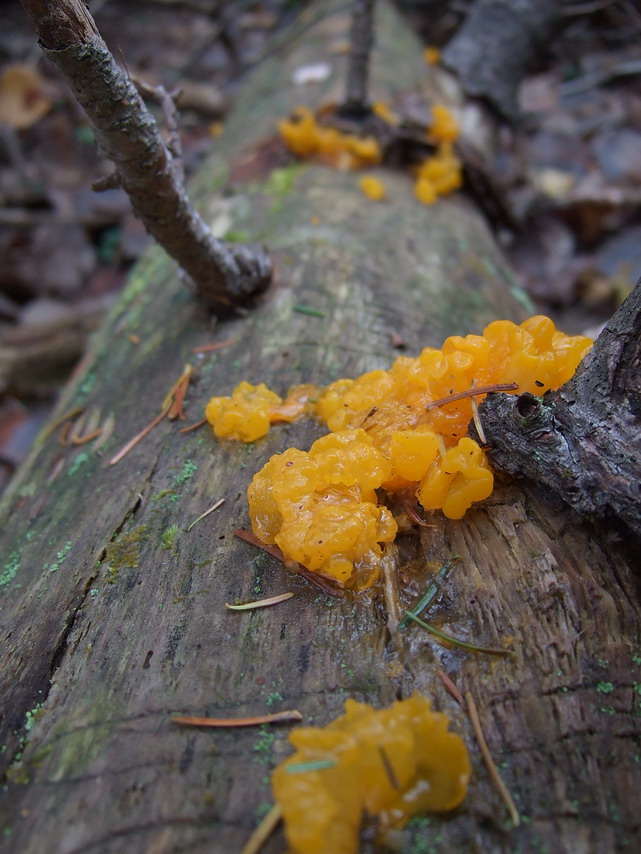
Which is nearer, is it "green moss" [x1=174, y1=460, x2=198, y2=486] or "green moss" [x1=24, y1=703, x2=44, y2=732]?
"green moss" [x1=24, y1=703, x2=44, y2=732]

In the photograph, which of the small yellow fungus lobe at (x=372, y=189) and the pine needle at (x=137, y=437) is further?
the small yellow fungus lobe at (x=372, y=189)

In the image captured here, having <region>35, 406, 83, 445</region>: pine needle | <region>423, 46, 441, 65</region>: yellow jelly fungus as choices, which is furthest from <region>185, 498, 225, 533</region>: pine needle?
<region>423, 46, 441, 65</region>: yellow jelly fungus

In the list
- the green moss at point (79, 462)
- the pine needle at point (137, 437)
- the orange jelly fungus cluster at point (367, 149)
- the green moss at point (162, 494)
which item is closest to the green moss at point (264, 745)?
the green moss at point (162, 494)

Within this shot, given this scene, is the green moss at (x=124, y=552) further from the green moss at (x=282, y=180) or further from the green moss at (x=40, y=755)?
the green moss at (x=282, y=180)

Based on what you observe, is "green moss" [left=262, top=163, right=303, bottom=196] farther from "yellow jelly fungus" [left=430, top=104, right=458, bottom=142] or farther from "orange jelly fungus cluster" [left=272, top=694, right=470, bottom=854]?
"orange jelly fungus cluster" [left=272, top=694, right=470, bottom=854]

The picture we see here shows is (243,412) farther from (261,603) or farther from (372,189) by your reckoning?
(372,189)

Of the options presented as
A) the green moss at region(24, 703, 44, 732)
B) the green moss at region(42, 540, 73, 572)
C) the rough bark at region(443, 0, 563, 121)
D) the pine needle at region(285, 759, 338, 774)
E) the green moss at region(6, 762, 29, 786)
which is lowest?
the rough bark at region(443, 0, 563, 121)
